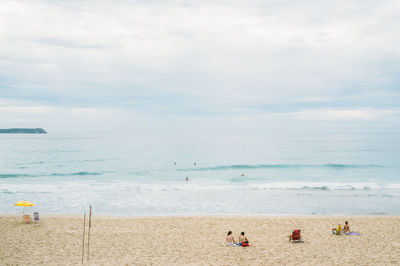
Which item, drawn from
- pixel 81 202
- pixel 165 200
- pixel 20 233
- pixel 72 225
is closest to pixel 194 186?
A: pixel 165 200

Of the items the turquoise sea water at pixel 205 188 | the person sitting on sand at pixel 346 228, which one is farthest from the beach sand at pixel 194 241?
the turquoise sea water at pixel 205 188

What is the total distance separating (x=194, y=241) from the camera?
13438mm

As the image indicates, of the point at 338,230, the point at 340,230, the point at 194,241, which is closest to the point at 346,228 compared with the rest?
the point at 340,230

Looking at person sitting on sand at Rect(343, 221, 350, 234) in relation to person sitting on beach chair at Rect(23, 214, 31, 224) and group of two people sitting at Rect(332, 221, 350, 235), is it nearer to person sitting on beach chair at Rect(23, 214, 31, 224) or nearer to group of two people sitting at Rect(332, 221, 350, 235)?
group of two people sitting at Rect(332, 221, 350, 235)

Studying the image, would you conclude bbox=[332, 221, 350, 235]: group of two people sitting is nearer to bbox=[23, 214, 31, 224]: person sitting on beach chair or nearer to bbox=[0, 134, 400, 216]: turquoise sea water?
bbox=[0, 134, 400, 216]: turquoise sea water

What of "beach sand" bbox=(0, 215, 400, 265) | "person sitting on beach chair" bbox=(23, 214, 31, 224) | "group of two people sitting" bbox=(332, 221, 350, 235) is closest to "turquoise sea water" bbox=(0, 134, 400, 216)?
"beach sand" bbox=(0, 215, 400, 265)

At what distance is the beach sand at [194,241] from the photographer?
10895mm

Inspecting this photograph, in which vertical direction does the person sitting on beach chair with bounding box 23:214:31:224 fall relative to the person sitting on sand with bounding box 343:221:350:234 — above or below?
below

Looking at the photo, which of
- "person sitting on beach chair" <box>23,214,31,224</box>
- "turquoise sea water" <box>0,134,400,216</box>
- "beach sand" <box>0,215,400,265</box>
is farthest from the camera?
"turquoise sea water" <box>0,134,400,216</box>

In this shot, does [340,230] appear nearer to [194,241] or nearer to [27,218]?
[194,241]

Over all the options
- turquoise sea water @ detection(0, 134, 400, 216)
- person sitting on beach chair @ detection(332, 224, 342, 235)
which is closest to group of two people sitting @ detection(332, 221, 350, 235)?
person sitting on beach chair @ detection(332, 224, 342, 235)

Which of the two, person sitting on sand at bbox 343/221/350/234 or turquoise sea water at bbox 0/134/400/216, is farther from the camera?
turquoise sea water at bbox 0/134/400/216

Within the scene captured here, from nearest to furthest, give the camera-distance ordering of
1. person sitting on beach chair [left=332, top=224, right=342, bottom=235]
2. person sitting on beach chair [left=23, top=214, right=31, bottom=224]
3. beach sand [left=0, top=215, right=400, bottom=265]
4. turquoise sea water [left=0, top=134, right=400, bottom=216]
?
beach sand [left=0, top=215, right=400, bottom=265] < person sitting on beach chair [left=332, top=224, right=342, bottom=235] < person sitting on beach chair [left=23, top=214, right=31, bottom=224] < turquoise sea water [left=0, top=134, right=400, bottom=216]

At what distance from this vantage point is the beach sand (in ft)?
35.7
